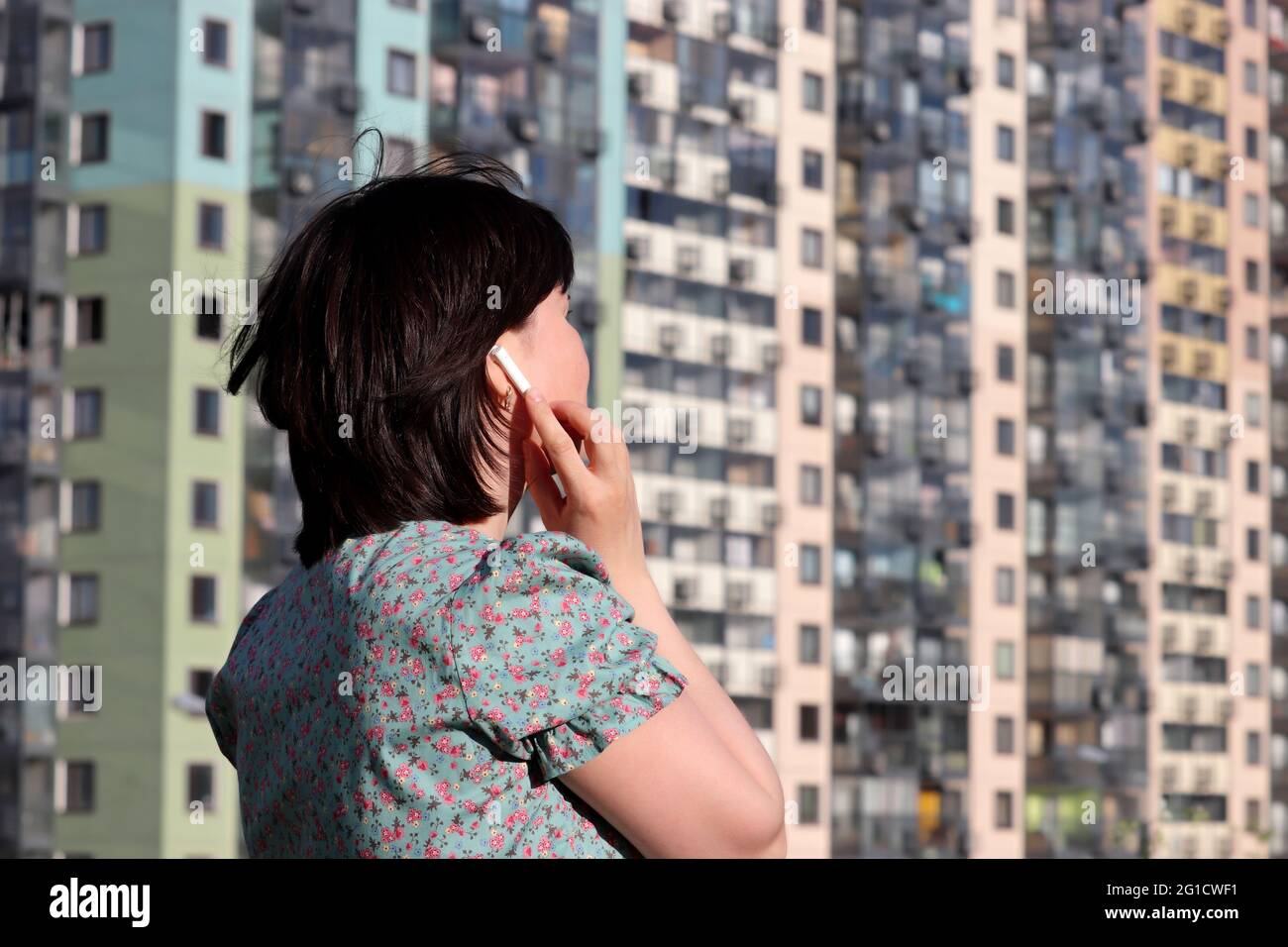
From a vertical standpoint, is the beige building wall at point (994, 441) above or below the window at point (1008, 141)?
below

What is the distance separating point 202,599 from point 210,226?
8.09 m

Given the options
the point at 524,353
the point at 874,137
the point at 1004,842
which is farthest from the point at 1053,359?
the point at 524,353

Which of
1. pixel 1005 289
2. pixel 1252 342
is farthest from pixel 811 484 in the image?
pixel 1252 342

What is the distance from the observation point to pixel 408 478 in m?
2.71

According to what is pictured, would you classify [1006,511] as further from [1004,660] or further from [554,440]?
[554,440]

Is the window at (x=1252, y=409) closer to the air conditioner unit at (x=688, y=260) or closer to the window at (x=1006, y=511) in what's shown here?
the window at (x=1006, y=511)

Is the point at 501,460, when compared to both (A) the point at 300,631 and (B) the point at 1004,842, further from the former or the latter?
(B) the point at 1004,842

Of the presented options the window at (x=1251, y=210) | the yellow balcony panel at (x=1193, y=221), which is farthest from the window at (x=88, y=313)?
the window at (x=1251, y=210)

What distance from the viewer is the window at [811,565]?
62531 mm

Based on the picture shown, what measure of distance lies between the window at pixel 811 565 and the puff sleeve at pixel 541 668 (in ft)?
197

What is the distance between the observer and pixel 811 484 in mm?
63500

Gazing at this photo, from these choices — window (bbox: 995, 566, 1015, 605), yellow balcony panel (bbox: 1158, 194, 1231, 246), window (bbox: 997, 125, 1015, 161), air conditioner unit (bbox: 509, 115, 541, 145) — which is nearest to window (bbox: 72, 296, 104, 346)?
air conditioner unit (bbox: 509, 115, 541, 145)

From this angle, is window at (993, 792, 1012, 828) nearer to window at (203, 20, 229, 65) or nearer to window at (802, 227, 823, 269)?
window at (802, 227, 823, 269)

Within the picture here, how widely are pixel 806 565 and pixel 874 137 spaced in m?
12.7
